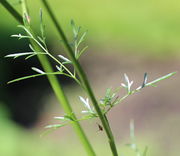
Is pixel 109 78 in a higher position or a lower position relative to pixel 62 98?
lower

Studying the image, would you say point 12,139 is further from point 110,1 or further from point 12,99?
point 110,1

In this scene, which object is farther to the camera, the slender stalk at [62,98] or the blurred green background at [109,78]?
the blurred green background at [109,78]

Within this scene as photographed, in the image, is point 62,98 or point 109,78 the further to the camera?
point 109,78

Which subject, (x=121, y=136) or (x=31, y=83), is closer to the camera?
(x=121, y=136)

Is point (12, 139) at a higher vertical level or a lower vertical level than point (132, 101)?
higher

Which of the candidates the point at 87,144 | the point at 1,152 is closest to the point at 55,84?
the point at 87,144

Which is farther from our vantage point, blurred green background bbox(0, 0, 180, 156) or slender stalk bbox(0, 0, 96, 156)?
blurred green background bbox(0, 0, 180, 156)

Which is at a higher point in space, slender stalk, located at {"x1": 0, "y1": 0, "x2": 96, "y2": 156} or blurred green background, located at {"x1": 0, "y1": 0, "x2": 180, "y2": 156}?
slender stalk, located at {"x1": 0, "y1": 0, "x2": 96, "y2": 156}

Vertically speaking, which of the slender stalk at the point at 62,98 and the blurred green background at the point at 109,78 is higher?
the slender stalk at the point at 62,98
